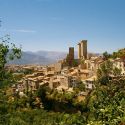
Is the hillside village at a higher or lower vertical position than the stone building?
lower

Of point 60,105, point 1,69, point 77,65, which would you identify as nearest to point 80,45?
point 77,65

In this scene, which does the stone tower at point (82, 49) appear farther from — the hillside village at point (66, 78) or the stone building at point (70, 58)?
the hillside village at point (66, 78)

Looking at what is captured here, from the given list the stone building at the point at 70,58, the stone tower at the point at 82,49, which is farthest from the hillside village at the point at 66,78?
the stone tower at the point at 82,49

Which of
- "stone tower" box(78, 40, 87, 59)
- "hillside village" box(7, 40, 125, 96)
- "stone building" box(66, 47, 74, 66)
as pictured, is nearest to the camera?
"hillside village" box(7, 40, 125, 96)

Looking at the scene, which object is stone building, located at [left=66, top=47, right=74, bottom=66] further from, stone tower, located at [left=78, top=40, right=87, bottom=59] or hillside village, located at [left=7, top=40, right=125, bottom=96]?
stone tower, located at [left=78, top=40, right=87, bottom=59]

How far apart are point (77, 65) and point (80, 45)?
36.3ft

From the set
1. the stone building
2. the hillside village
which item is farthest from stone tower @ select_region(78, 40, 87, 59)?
the hillside village

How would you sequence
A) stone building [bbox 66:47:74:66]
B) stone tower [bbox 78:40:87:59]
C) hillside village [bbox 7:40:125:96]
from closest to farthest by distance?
hillside village [bbox 7:40:125:96] → stone building [bbox 66:47:74:66] → stone tower [bbox 78:40:87:59]

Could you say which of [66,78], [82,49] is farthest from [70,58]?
[66,78]

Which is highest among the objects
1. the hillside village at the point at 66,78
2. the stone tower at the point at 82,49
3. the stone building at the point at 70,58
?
the stone tower at the point at 82,49

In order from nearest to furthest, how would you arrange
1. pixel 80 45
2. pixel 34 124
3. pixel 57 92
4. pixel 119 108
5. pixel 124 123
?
pixel 124 123 → pixel 119 108 → pixel 34 124 → pixel 57 92 → pixel 80 45

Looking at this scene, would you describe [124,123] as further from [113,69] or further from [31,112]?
[113,69]

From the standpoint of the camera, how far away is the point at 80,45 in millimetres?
98438

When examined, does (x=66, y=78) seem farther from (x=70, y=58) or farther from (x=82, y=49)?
(x=82, y=49)
